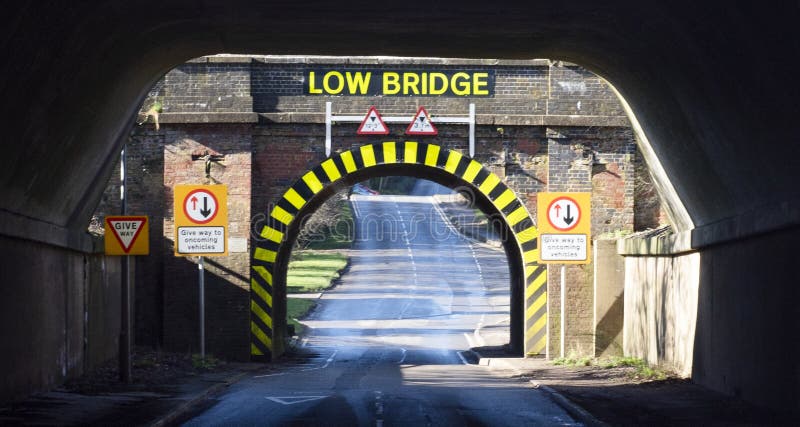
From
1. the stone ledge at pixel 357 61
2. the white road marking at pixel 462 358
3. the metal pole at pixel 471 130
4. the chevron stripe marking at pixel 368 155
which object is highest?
the stone ledge at pixel 357 61

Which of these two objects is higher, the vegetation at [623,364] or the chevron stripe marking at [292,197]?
the chevron stripe marking at [292,197]

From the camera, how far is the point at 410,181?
114m

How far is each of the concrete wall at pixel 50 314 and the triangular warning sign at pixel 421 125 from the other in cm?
690

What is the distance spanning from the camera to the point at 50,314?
16.3m

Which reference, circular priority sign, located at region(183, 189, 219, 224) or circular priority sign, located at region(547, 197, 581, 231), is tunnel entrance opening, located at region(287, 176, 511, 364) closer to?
circular priority sign, located at region(547, 197, 581, 231)

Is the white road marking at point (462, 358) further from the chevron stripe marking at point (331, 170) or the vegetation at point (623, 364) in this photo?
the chevron stripe marking at point (331, 170)

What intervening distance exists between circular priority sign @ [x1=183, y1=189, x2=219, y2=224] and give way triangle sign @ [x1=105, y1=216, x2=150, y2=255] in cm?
313

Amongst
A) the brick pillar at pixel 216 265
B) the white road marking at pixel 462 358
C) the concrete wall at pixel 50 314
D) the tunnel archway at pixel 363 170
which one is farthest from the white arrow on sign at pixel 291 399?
the white road marking at pixel 462 358

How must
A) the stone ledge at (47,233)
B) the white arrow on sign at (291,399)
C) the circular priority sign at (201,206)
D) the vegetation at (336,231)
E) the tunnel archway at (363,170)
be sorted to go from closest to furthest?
1. the stone ledge at (47,233)
2. the white arrow on sign at (291,399)
3. the circular priority sign at (201,206)
4. the tunnel archway at (363,170)
5. the vegetation at (336,231)

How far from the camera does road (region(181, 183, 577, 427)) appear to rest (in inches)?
563

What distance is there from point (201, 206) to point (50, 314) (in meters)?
5.51

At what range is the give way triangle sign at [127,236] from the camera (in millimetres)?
18141

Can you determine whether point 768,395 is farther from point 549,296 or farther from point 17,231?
point 549,296

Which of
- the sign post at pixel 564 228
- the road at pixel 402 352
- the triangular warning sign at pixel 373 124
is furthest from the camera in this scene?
the triangular warning sign at pixel 373 124
